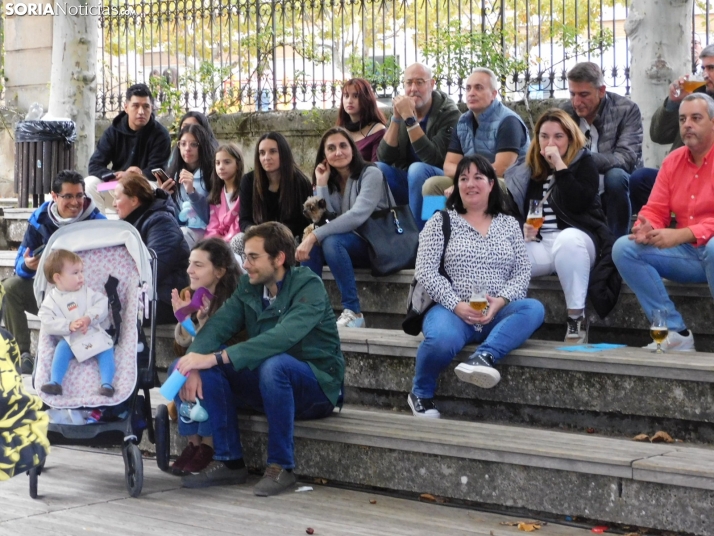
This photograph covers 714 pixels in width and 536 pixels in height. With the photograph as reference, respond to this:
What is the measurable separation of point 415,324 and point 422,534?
1521mm

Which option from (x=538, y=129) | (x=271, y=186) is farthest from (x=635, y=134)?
(x=271, y=186)

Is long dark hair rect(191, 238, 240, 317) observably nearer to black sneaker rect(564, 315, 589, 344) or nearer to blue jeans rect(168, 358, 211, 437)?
blue jeans rect(168, 358, 211, 437)

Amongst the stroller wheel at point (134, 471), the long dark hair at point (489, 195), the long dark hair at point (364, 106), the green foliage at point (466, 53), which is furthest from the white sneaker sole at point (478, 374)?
the green foliage at point (466, 53)

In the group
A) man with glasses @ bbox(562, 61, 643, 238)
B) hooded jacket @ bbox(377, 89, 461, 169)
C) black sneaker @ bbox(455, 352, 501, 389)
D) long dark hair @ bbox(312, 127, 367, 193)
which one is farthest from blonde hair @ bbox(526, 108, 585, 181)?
Answer: black sneaker @ bbox(455, 352, 501, 389)

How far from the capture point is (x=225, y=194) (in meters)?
7.43

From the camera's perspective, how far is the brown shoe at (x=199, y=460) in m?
5.19

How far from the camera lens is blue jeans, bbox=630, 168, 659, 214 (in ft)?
20.9

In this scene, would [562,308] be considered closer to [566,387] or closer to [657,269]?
[657,269]

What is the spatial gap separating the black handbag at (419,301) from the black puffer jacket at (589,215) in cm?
67

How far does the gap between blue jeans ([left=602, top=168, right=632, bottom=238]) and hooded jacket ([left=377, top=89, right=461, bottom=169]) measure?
1263mm

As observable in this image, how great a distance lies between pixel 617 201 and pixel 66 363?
305cm

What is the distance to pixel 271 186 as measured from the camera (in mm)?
7070

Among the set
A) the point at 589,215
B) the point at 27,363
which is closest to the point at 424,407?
the point at 589,215

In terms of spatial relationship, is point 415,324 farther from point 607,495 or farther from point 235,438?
point 607,495
